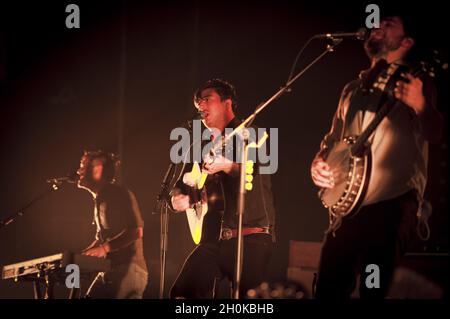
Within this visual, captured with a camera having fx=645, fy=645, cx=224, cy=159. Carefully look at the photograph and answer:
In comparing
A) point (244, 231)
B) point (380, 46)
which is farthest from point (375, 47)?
point (244, 231)

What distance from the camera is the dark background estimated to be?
17.8 ft

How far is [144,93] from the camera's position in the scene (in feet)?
20.9

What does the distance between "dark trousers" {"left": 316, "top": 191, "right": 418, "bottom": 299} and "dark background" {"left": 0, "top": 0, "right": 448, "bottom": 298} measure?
1332mm

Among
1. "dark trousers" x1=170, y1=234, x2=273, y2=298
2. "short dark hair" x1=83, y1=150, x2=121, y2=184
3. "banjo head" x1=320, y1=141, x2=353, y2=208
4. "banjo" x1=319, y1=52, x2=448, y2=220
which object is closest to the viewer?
"banjo" x1=319, y1=52, x2=448, y2=220

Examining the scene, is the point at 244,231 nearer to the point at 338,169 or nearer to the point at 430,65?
the point at 338,169

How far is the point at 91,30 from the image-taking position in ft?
21.4

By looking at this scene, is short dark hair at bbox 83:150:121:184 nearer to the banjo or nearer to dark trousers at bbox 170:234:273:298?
dark trousers at bbox 170:234:273:298

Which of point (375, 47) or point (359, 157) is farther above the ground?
point (375, 47)

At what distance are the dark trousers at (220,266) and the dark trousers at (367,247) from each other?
503mm

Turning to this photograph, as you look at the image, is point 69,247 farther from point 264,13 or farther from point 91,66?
point 264,13

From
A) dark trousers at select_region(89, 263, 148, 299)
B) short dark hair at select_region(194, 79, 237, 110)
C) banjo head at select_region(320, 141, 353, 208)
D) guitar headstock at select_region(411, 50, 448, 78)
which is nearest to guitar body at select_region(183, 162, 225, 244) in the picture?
short dark hair at select_region(194, 79, 237, 110)

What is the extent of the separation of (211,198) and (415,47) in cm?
180

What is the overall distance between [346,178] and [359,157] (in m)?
0.17
